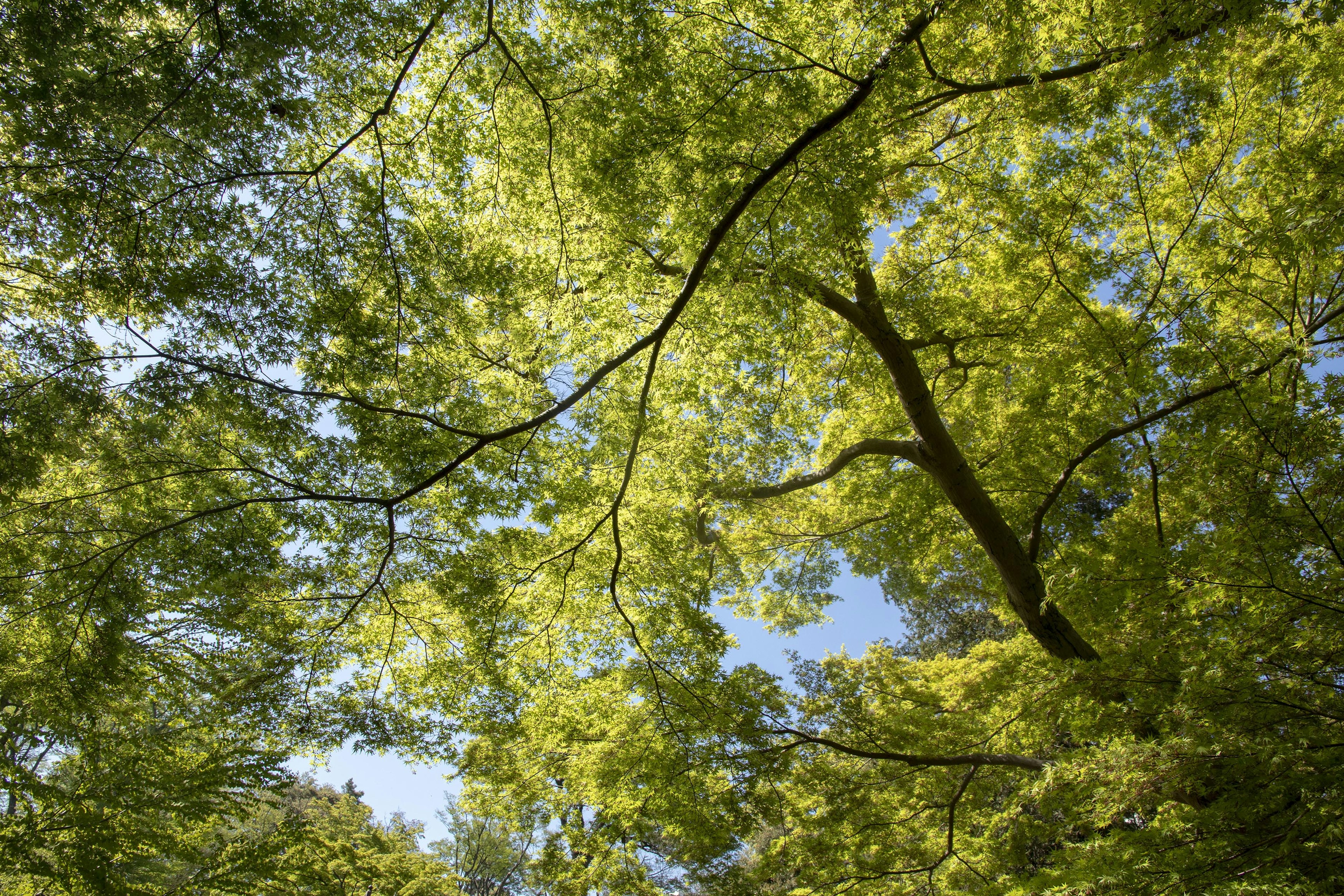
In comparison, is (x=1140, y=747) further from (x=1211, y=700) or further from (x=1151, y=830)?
(x=1151, y=830)

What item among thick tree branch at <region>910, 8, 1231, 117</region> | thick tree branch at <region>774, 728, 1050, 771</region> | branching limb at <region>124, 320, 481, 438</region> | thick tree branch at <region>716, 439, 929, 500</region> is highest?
thick tree branch at <region>910, 8, 1231, 117</region>

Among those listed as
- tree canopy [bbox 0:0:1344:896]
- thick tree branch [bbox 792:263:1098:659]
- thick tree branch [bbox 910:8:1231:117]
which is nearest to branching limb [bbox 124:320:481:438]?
tree canopy [bbox 0:0:1344:896]

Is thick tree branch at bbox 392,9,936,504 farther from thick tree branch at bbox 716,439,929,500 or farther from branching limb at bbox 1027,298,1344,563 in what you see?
thick tree branch at bbox 716,439,929,500

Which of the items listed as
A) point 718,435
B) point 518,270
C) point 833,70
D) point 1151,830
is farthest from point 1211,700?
point 518,270

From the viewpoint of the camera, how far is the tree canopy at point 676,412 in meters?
3.52

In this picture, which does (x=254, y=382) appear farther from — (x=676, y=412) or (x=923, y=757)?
(x=923, y=757)

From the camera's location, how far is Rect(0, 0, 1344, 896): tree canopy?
3.52m

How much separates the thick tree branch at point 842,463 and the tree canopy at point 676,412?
12 cm

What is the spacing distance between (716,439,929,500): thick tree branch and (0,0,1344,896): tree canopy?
0.38 ft

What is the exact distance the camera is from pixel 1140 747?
331cm

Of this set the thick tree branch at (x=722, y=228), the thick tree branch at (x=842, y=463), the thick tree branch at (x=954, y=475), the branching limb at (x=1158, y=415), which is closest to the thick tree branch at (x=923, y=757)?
the thick tree branch at (x=954, y=475)

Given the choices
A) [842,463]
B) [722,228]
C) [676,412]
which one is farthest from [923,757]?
[722,228]

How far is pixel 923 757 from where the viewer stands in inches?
231

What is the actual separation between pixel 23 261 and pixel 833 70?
5356mm
